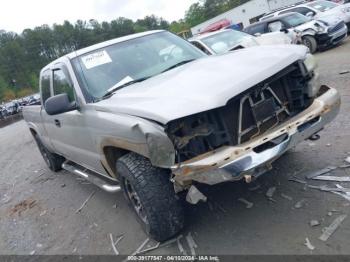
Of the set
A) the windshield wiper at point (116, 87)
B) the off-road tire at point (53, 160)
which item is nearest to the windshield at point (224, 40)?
the off-road tire at point (53, 160)

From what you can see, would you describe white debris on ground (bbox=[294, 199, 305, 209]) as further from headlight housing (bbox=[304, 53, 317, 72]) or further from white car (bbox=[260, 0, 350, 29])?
white car (bbox=[260, 0, 350, 29])

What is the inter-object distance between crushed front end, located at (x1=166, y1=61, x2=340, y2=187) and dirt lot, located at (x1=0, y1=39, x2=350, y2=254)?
667mm

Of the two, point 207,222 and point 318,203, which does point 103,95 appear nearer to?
point 207,222

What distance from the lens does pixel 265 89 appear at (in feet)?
10.9

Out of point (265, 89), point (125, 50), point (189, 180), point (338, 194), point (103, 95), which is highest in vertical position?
point (125, 50)

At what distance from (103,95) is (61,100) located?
0.45m

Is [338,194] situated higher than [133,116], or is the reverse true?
[133,116]

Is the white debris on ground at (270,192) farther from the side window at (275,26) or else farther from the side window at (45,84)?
the side window at (275,26)

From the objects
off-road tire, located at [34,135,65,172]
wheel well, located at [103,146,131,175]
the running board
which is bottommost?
off-road tire, located at [34,135,65,172]

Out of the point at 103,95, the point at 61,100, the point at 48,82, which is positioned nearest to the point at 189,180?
the point at 103,95

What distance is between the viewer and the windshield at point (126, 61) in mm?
4137

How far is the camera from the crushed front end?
2.89 meters

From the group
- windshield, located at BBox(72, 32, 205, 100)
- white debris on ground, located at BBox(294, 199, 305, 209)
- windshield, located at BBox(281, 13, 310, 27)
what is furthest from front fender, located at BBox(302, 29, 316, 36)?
white debris on ground, located at BBox(294, 199, 305, 209)

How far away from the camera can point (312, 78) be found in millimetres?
3652
